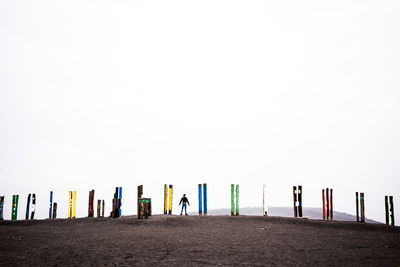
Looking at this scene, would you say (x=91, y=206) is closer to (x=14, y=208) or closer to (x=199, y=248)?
(x=14, y=208)

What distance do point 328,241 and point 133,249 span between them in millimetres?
7818

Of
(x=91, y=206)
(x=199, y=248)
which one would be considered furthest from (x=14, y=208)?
(x=199, y=248)

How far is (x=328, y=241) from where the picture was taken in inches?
502

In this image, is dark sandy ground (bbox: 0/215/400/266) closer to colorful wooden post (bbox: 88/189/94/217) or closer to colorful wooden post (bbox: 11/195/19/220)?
colorful wooden post (bbox: 88/189/94/217)

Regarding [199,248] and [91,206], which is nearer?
[199,248]

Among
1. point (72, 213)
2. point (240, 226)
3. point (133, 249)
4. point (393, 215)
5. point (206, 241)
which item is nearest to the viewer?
point (133, 249)

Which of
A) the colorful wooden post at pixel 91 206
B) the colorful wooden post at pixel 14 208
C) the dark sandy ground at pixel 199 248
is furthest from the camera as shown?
the colorful wooden post at pixel 14 208

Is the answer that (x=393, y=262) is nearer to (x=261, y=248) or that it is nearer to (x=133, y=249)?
(x=261, y=248)

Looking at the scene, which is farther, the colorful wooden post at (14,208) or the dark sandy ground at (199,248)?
the colorful wooden post at (14,208)

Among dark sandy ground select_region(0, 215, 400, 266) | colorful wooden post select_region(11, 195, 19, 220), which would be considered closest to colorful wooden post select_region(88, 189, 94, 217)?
colorful wooden post select_region(11, 195, 19, 220)

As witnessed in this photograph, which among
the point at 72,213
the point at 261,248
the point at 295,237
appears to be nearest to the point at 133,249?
the point at 261,248

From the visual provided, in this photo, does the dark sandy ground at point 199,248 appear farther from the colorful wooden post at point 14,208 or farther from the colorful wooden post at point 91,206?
the colorful wooden post at point 14,208

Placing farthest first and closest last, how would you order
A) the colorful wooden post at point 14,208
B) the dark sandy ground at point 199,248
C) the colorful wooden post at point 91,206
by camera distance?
the colorful wooden post at point 14,208, the colorful wooden post at point 91,206, the dark sandy ground at point 199,248

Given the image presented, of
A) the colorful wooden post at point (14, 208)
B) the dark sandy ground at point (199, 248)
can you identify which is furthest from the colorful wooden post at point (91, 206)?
the dark sandy ground at point (199, 248)
